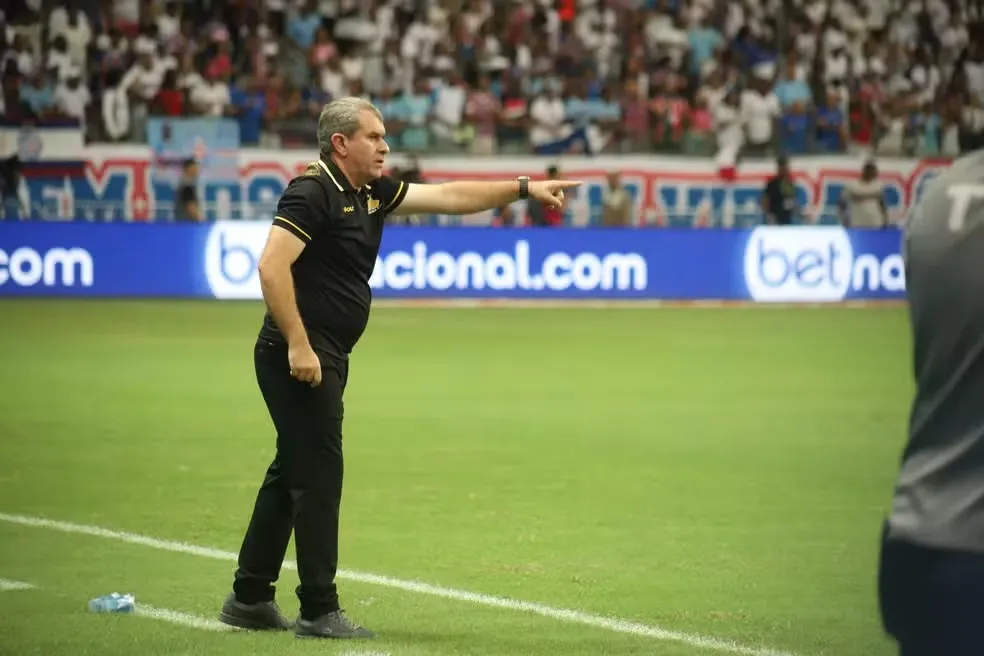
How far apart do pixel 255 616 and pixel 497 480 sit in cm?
429

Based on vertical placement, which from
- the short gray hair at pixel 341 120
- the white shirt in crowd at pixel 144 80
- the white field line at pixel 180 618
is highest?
the short gray hair at pixel 341 120

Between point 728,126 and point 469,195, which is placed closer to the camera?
point 469,195

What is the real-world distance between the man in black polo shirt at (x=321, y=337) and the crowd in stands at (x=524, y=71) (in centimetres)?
2165

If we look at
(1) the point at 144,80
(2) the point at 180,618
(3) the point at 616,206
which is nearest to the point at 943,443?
(2) the point at 180,618

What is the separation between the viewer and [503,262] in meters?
25.3

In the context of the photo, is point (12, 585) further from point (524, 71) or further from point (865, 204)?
point (524, 71)

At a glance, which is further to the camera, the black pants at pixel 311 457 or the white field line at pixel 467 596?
the white field line at pixel 467 596

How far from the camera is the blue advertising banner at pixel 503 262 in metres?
24.5

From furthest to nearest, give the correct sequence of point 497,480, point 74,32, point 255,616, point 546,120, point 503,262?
point 546,120 < point 74,32 < point 503,262 < point 497,480 < point 255,616

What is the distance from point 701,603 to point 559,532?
1.89 meters

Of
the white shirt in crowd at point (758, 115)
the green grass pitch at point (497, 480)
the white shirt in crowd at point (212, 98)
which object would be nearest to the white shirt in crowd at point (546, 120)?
the white shirt in crowd at point (758, 115)

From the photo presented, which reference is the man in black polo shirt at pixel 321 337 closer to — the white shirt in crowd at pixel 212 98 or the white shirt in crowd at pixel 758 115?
the white shirt in crowd at pixel 212 98

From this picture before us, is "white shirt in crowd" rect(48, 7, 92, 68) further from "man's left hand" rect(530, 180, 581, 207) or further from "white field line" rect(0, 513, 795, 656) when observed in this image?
"man's left hand" rect(530, 180, 581, 207)

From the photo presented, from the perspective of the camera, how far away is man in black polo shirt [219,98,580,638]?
7254mm
